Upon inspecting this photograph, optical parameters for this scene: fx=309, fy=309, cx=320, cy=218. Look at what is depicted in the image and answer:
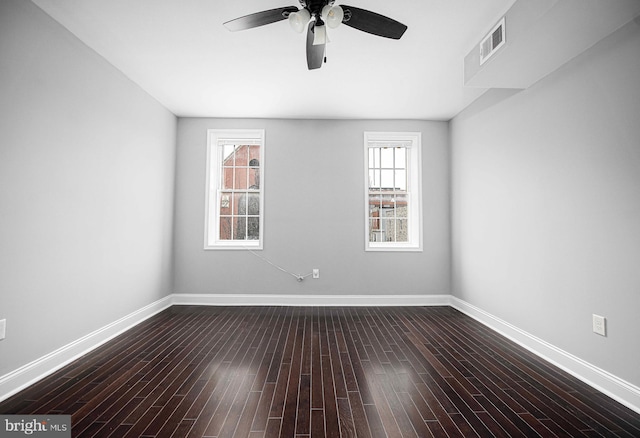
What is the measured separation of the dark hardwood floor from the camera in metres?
1.75

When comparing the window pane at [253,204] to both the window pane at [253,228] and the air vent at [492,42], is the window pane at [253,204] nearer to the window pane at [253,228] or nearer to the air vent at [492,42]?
the window pane at [253,228]

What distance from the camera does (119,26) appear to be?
257 cm

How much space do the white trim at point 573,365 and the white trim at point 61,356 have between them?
405cm

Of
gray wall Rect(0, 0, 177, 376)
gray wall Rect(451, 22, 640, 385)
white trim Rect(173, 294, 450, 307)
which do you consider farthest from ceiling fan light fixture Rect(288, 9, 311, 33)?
white trim Rect(173, 294, 450, 307)

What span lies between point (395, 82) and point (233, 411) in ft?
11.3

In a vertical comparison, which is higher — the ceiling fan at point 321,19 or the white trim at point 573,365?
the ceiling fan at point 321,19

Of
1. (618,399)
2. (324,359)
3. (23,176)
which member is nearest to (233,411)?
(324,359)

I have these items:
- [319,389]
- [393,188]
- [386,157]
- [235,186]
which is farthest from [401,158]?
[319,389]

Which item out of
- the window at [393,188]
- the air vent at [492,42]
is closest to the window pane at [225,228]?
the window at [393,188]

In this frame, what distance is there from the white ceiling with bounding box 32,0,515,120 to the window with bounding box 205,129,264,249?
0.47 m

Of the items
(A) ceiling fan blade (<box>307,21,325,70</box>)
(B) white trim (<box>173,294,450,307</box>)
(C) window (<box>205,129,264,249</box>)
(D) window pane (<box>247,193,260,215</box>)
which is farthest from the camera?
(D) window pane (<box>247,193,260,215</box>)

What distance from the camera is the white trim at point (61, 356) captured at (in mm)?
2078

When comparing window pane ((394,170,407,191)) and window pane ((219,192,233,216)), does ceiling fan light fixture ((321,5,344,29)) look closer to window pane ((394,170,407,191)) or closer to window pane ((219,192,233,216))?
window pane ((394,170,407,191))

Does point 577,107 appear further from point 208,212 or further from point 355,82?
point 208,212
